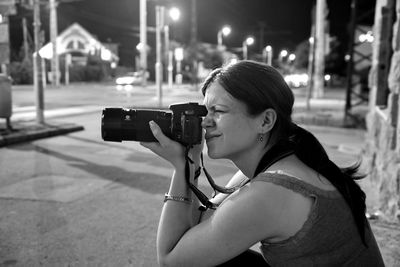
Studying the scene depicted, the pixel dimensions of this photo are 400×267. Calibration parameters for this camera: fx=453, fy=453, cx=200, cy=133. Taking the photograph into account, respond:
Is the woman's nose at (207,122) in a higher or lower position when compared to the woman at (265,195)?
higher

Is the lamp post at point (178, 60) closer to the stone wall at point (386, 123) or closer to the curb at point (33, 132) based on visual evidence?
the curb at point (33, 132)

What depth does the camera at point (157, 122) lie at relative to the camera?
166 cm

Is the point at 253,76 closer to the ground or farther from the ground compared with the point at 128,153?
farther from the ground

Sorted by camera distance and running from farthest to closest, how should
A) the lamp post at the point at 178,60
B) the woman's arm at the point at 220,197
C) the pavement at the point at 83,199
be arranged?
1. the lamp post at the point at 178,60
2. the pavement at the point at 83,199
3. the woman's arm at the point at 220,197

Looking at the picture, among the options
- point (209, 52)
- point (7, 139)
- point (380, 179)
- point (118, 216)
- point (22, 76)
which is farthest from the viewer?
point (209, 52)

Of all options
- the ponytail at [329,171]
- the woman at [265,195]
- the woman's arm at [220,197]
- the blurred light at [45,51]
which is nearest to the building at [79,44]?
the blurred light at [45,51]

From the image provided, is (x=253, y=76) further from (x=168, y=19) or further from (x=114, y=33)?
(x=114, y=33)

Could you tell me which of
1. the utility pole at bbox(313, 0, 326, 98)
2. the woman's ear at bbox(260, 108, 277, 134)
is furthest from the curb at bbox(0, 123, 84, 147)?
the utility pole at bbox(313, 0, 326, 98)

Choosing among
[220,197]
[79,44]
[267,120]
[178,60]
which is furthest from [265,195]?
[79,44]

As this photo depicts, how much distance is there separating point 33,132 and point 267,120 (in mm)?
7328

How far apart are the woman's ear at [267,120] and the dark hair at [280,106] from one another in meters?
0.02

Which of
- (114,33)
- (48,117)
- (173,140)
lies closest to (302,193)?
(173,140)

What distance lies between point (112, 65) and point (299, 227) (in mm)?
52856

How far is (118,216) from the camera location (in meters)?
3.94
